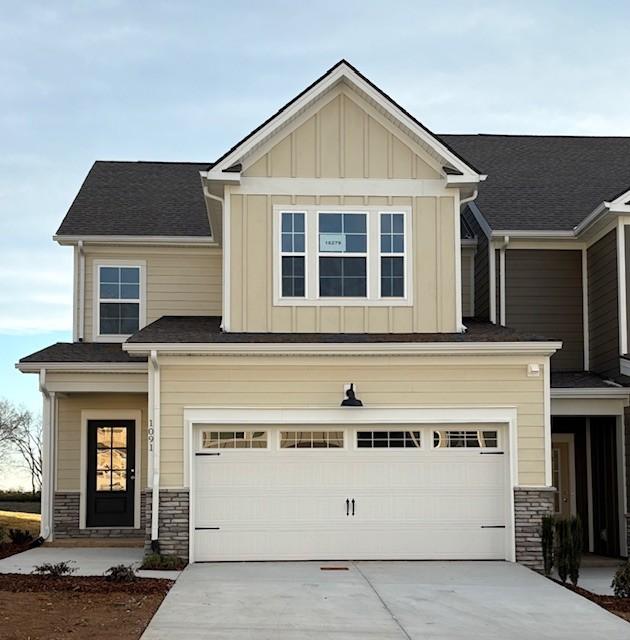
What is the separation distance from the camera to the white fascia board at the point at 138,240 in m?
20.5

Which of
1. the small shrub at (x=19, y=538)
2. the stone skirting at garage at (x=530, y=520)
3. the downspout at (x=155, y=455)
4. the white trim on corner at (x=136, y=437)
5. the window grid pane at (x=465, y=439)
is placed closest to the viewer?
the downspout at (x=155, y=455)

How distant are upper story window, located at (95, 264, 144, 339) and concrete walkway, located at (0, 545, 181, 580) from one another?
457cm

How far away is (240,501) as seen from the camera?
52.0ft

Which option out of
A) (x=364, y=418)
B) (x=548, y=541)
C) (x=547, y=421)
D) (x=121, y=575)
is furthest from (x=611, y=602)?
(x=121, y=575)

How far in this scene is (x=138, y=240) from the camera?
20.7m

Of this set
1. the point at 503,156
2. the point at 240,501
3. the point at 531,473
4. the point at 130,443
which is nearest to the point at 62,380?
the point at 130,443

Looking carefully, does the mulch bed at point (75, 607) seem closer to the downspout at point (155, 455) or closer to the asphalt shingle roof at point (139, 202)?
the downspout at point (155, 455)

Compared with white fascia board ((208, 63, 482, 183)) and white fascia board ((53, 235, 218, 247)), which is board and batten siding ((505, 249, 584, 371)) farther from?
white fascia board ((53, 235, 218, 247))

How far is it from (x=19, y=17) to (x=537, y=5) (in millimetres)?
10022

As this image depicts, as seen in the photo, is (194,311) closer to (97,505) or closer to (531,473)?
(97,505)

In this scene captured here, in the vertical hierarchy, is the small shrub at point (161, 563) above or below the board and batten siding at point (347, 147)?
below

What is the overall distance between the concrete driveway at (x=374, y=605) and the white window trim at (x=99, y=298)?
6724mm

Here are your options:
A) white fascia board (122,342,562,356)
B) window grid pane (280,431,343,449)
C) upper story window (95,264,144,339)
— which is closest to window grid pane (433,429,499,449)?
white fascia board (122,342,562,356)

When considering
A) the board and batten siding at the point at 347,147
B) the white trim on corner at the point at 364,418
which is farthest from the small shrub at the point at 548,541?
the board and batten siding at the point at 347,147
